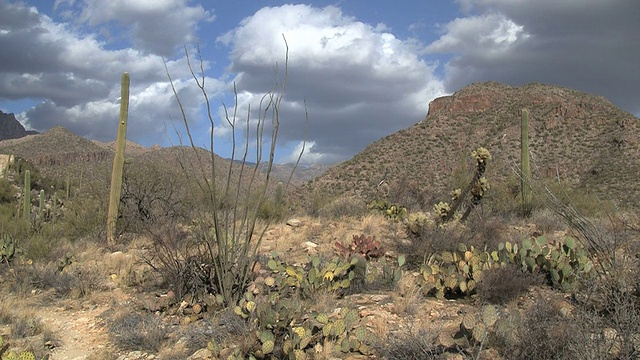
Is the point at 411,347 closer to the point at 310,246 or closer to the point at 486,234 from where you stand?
the point at 486,234

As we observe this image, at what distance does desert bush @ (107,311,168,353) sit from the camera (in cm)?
575

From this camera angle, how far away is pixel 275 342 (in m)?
4.88

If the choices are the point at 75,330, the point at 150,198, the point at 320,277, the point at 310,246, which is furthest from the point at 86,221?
the point at 320,277

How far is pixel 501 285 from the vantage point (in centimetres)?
608

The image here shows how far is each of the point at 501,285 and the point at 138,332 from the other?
160 inches

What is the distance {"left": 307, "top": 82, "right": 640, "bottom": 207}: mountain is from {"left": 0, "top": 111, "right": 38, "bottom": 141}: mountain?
97.3 m

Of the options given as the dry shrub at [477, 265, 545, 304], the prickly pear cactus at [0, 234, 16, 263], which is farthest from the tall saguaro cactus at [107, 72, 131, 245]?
the dry shrub at [477, 265, 545, 304]

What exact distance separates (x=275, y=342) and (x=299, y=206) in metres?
14.2

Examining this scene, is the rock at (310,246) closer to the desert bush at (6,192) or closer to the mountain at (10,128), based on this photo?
the desert bush at (6,192)

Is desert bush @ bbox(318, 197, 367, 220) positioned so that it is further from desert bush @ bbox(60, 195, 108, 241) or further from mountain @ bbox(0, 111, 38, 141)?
mountain @ bbox(0, 111, 38, 141)

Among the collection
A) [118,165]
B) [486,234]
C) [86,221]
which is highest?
[118,165]

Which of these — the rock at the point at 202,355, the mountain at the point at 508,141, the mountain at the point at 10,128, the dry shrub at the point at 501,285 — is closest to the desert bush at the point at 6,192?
the mountain at the point at 508,141

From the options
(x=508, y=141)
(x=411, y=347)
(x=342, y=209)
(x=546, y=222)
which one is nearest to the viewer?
(x=411, y=347)

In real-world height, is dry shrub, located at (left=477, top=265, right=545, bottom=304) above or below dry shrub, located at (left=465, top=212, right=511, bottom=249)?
below
